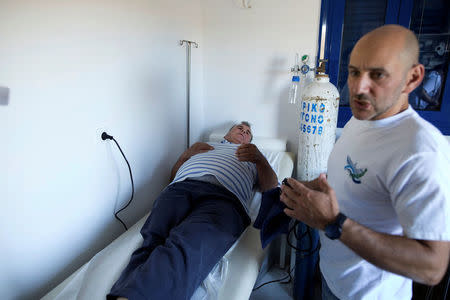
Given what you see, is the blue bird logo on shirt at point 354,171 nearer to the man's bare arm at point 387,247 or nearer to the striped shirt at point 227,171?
the man's bare arm at point 387,247

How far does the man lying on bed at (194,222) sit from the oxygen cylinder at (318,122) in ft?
1.27

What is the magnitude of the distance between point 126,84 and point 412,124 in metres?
1.36

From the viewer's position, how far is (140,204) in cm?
178

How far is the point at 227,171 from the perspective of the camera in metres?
1.50

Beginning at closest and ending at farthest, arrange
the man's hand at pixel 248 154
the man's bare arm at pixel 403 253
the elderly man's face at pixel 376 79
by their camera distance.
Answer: the man's bare arm at pixel 403 253 → the elderly man's face at pixel 376 79 → the man's hand at pixel 248 154

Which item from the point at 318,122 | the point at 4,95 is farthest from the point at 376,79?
the point at 4,95

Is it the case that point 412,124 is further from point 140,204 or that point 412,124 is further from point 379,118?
point 140,204

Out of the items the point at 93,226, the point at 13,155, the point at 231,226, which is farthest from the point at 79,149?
the point at 231,226

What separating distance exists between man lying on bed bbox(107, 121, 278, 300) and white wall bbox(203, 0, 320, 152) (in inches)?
22.6

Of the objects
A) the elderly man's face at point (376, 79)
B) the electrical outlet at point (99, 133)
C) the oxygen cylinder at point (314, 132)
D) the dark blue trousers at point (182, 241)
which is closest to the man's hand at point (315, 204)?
the elderly man's face at point (376, 79)

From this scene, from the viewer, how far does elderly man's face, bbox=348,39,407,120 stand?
2.25 ft

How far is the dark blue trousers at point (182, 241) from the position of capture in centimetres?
88

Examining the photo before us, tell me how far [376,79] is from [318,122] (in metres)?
1.05

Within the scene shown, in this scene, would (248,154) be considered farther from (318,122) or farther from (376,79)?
(376,79)
